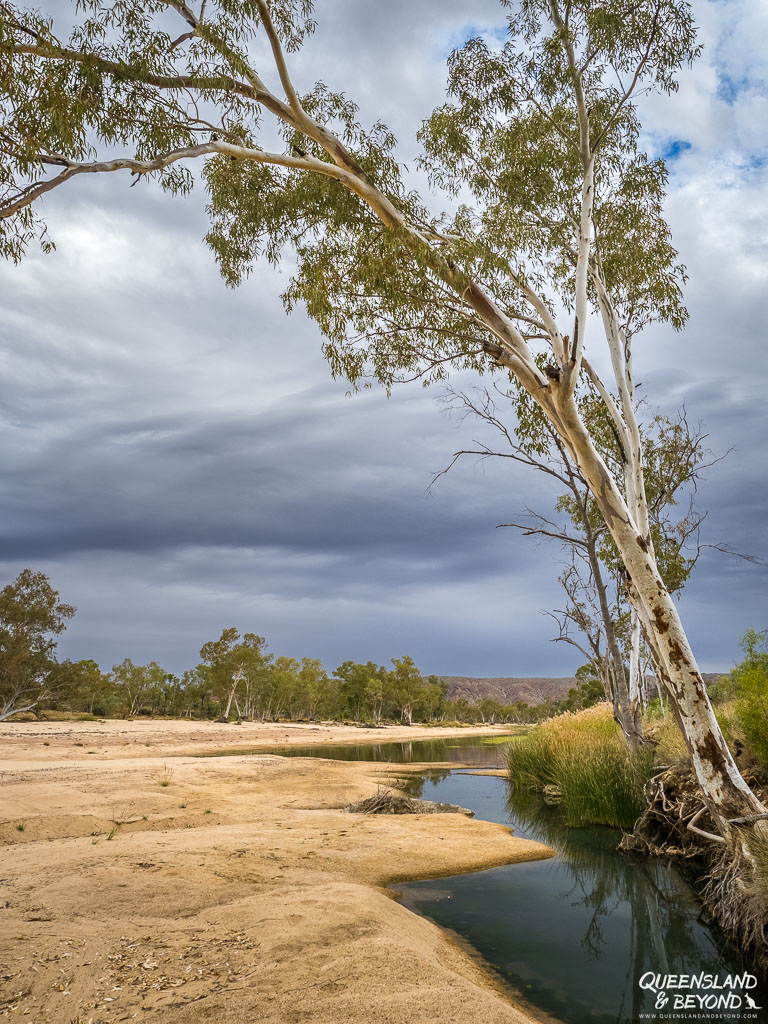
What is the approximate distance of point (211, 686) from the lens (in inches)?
2499

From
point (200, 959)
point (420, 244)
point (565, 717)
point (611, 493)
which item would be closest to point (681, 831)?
point (611, 493)

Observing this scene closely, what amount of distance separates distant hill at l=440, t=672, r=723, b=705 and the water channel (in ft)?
436

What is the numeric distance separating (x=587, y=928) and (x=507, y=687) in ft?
493

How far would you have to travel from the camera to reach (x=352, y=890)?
5496 millimetres

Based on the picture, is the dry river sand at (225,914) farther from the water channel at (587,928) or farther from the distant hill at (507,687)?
the distant hill at (507,687)

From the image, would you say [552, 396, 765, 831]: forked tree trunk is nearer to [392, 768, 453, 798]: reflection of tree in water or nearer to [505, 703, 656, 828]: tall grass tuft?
[505, 703, 656, 828]: tall grass tuft

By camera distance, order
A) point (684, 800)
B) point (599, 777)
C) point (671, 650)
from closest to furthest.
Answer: point (671, 650) → point (684, 800) → point (599, 777)

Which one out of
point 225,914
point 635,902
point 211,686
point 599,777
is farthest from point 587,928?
point 211,686

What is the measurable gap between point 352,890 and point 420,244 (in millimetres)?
6915

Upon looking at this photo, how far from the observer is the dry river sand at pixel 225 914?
3377 millimetres

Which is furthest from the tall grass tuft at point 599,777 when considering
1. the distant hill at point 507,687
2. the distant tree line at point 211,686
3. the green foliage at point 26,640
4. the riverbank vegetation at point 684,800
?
the distant hill at point 507,687

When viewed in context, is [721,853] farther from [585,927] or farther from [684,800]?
[585,927]

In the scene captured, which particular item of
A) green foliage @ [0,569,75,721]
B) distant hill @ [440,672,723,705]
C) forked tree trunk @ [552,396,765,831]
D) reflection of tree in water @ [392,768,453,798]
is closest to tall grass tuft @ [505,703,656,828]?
reflection of tree in water @ [392,768,453,798]

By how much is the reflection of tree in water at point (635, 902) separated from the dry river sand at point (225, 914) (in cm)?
86
